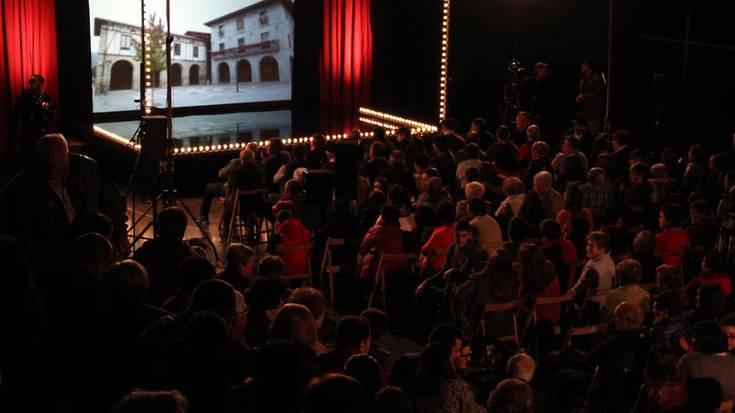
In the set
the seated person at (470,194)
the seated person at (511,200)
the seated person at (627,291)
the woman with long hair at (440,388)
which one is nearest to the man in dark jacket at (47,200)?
the woman with long hair at (440,388)

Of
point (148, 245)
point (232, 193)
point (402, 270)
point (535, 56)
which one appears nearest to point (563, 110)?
point (535, 56)

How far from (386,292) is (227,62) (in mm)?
10432

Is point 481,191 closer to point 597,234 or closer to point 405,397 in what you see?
point 597,234

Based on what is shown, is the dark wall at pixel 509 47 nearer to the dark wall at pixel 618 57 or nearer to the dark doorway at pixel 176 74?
the dark wall at pixel 618 57

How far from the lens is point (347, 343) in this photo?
510 cm

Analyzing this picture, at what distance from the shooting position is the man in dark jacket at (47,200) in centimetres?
602

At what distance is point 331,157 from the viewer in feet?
38.3

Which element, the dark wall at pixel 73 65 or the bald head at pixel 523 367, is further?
the dark wall at pixel 73 65

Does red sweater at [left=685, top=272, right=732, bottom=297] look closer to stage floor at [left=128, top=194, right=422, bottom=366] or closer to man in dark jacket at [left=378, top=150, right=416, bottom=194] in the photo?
stage floor at [left=128, top=194, right=422, bottom=366]

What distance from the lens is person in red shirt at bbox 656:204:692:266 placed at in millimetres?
8219

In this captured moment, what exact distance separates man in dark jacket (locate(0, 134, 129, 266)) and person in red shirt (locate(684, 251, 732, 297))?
4.14 m

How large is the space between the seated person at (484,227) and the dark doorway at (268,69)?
33.9ft

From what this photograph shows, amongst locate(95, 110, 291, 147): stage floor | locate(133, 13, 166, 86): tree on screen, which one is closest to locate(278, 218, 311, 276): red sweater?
locate(95, 110, 291, 147): stage floor

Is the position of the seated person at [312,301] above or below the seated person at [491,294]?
above
